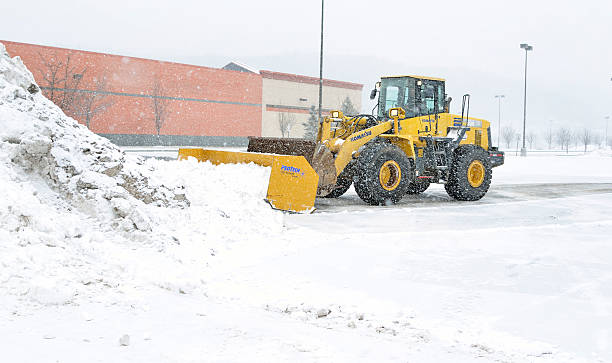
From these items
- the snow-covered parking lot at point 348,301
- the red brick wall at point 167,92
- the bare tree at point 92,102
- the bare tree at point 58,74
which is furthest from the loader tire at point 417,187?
the red brick wall at point 167,92

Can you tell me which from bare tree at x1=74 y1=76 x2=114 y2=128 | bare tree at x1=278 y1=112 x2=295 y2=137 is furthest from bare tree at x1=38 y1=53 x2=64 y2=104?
bare tree at x1=278 y1=112 x2=295 y2=137

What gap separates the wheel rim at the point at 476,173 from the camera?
13.5 m

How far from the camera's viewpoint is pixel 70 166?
7.04 meters

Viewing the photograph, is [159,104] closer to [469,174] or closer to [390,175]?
[469,174]

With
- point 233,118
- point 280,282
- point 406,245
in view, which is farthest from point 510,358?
point 233,118

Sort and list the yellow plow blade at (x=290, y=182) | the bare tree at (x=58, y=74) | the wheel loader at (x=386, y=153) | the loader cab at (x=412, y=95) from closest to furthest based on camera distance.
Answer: the yellow plow blade at (x=290, y=182), the wheel loader at (x=386, y=153), the loader cab at (x=412, y=95), the bare tree at (x=58, y=74)

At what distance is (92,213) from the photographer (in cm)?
661

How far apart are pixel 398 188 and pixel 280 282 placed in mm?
6474

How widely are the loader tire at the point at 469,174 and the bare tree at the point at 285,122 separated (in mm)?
43276

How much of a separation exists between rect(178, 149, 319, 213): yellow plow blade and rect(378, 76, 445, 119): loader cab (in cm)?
346

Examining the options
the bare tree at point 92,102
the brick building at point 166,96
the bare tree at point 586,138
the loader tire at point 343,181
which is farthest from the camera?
the bare tree at point 586,138

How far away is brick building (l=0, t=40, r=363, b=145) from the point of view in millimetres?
40625

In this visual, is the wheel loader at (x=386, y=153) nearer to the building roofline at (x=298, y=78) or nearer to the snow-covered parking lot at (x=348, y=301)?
the snow-covered parking lot at (x=348, y=301)

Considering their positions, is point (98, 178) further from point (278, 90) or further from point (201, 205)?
point (278, 90)
